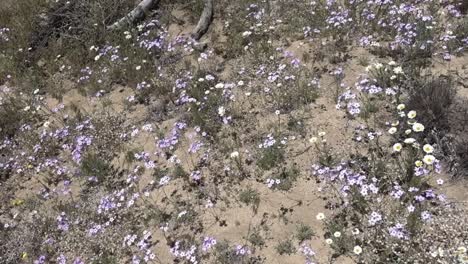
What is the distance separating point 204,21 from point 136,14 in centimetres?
163

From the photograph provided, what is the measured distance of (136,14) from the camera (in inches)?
422

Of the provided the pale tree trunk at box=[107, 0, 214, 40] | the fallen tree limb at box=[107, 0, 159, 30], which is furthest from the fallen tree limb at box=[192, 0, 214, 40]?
the fallen tree limb at box=[107, 0, 159, 30]

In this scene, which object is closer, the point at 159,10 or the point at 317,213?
the point at 317,213

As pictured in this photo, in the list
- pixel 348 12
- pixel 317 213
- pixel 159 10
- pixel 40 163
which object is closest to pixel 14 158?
pixel 40 163

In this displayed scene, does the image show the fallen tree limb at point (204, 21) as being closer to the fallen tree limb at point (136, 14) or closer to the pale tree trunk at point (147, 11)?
the pale tree trunk at point (147, 11)

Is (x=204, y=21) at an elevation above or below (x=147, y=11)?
below

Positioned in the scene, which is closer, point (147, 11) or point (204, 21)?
point (204, 21)

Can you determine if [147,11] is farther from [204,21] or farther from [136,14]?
[204,21]

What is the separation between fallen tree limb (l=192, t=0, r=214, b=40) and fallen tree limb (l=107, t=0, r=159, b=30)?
4.36 feet

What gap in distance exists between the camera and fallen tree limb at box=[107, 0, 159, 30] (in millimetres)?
10594

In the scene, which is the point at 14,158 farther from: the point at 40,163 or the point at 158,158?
the point at 158,158

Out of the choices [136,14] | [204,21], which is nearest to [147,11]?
[136,14]

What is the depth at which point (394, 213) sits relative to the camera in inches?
226

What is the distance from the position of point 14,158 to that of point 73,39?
10.3ft
